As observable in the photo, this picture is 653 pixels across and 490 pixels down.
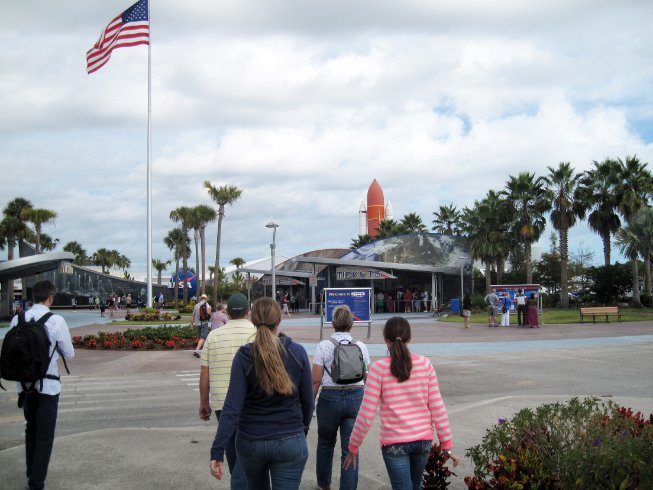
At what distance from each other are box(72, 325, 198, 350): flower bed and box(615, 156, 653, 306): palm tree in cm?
2832

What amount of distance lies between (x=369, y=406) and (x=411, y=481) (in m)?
0.58

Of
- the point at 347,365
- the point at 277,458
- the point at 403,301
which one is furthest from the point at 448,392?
the point at 403,301

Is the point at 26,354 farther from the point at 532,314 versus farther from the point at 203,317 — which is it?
the point at 532,314

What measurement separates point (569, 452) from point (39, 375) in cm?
419

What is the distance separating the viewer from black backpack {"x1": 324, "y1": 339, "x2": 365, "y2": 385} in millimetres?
5320

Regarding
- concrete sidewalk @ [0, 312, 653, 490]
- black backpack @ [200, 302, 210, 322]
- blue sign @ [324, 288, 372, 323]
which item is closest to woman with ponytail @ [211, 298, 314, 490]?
concrete sidewalk @ [0, 312, 653, 490]

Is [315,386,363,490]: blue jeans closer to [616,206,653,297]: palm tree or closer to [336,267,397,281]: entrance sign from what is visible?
[616,206,653,297]: palm tree

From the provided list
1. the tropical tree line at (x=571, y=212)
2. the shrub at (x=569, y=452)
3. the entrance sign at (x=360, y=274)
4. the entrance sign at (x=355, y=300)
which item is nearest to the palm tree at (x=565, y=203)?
the tropical tree line at (x=571, y=212)

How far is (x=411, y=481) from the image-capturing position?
4.28 m

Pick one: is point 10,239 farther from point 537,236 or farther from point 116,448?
point 116,448

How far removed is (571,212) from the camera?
4019 cm

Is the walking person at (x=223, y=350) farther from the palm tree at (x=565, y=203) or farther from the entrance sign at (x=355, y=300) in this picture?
the palm tree at (x=565, y=203)

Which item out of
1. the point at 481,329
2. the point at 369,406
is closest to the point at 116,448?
the point at 369,406

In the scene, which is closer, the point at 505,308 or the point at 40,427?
the point at 40,427
